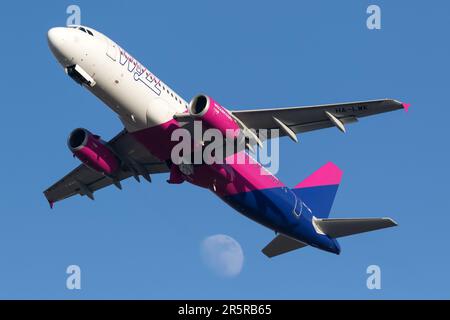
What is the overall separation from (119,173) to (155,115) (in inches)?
336

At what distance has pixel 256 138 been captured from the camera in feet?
131

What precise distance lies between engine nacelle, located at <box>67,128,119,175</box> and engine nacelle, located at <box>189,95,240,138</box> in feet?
23.3

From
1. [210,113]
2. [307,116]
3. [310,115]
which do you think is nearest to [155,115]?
[210,113]

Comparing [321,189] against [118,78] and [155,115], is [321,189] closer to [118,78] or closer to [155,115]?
[155,115]

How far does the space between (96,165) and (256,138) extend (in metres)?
9.00

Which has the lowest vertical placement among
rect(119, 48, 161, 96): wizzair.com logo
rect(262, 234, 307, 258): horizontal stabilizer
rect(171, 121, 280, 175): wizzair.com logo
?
rect(262, 234, 307, 258): horizontal stabilizer

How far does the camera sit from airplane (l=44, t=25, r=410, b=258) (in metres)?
37.6

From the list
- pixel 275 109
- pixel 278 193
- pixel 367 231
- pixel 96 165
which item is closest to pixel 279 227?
pixel 278 193

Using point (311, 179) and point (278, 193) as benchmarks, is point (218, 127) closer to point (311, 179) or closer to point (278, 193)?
point (278, 193)

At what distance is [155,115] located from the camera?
38500 mm

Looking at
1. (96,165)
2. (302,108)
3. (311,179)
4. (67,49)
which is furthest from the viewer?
(311,179)

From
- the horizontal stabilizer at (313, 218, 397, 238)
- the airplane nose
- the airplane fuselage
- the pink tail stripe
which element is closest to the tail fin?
the pink tail stripe

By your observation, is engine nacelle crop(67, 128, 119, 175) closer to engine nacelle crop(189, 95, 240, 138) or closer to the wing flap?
engine nacelle crop(189, 95, 240, 138)

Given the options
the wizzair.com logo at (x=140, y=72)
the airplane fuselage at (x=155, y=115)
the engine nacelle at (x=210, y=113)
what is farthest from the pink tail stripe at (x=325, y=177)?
the wizzair.com logo at (x=140, y=72)
